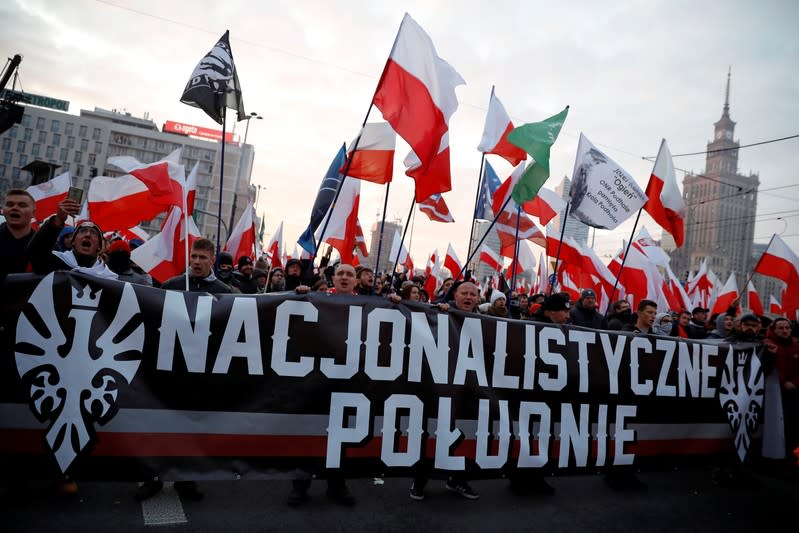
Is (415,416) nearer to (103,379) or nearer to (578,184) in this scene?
(103,379)

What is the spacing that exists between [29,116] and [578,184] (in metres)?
112

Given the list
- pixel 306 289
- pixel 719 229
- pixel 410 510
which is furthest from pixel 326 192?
pixel 719 229

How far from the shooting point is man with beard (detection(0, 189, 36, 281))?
3.77 meters

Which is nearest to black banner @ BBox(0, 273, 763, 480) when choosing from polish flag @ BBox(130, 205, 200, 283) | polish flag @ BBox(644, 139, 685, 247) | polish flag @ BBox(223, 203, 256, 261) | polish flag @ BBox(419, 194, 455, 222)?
polish flag @ BBox(644, 139, 685, 247)

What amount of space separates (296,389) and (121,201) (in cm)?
593

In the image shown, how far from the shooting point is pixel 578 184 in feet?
22.2

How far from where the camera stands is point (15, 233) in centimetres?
389

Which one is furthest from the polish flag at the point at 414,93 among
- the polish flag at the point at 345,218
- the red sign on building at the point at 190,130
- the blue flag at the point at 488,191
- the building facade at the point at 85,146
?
the red sign on building at the point at 190,130

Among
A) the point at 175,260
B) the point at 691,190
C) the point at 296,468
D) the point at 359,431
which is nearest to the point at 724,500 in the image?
the point at 359,431

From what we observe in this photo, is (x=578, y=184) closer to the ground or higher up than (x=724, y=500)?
higher up

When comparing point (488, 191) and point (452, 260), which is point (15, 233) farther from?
point (452, 260)

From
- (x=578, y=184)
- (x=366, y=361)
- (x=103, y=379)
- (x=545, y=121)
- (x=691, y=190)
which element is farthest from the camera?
(x=691, y=190)

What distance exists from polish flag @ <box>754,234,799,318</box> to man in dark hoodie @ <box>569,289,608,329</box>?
9.69 feet

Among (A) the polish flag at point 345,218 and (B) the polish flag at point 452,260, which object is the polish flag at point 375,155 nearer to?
(A) the polish flag at point 345,218
